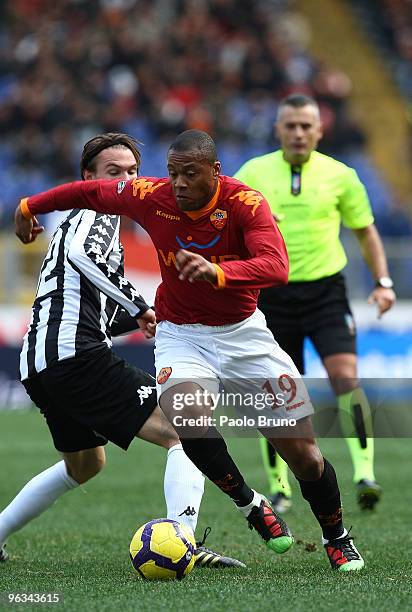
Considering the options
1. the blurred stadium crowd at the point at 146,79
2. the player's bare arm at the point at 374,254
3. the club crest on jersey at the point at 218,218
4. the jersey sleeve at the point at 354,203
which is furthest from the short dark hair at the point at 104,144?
the blurred stadium crowd at the point at 146,79

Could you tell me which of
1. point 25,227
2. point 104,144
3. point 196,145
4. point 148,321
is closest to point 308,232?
point 104,144

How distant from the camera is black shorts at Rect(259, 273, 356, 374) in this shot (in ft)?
24.1

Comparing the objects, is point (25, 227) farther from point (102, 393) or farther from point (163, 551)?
point (163, 551)

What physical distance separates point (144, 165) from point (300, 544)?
37.7 ft

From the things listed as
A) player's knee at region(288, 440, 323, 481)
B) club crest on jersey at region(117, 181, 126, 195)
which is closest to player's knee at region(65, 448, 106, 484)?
player's knee at region(288, 440, 323, 481)

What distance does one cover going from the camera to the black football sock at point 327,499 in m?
5.01

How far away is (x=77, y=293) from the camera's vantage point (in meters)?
5.29

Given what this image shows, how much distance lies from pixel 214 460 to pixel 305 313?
9.00 ft

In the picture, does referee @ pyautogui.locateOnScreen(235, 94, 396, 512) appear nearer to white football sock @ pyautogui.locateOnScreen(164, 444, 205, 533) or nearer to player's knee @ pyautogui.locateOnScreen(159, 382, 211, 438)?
white football sock @ pyautogui.locateOnScreen(164, 444, 205, 533)

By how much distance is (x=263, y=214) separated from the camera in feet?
15.3

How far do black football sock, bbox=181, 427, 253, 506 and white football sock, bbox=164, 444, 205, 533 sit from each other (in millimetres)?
161

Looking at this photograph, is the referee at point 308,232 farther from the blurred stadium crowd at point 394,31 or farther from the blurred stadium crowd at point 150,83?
the blurred stadium crowd at point 394,31

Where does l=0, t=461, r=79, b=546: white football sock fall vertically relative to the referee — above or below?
below

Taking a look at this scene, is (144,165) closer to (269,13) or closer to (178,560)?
(269,13)
